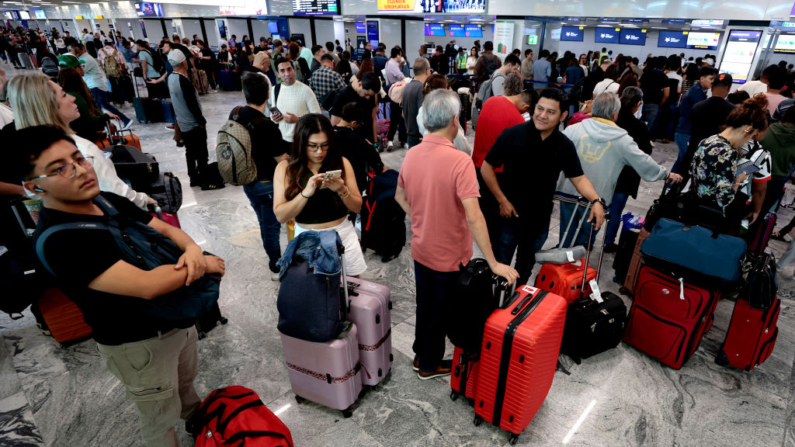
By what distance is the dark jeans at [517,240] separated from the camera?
2.83 metres

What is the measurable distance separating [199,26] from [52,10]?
95.7ft

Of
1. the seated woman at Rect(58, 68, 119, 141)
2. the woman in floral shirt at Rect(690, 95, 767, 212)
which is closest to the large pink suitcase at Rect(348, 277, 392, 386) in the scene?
the woman in floral shirt at Rect(690, 95, 767, 212)

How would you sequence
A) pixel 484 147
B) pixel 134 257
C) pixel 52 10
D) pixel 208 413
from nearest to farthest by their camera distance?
pixel 134 257
pixel 208 413
pixel 484 147
pixel 52 10

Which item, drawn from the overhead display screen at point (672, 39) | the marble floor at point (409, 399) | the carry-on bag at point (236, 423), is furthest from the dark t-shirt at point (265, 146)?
the overhead display screen at point (672, 39)

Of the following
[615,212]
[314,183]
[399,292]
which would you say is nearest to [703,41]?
[615,212]

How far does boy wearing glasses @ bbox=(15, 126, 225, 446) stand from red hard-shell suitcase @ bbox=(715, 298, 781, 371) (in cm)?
313

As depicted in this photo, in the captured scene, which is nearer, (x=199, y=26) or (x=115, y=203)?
(x=115, y=203)

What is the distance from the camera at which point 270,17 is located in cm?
1973

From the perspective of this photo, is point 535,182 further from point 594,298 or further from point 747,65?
point 747,65

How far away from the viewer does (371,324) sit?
2.22 metres

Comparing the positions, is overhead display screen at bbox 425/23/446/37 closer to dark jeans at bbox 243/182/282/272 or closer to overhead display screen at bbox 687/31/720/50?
overhead display screen at bbox 687/31/720/50

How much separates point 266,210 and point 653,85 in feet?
23.3

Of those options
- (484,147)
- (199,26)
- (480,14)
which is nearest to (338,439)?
(484,147)

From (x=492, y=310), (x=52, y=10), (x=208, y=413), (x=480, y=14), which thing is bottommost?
(x=208, y=413)
